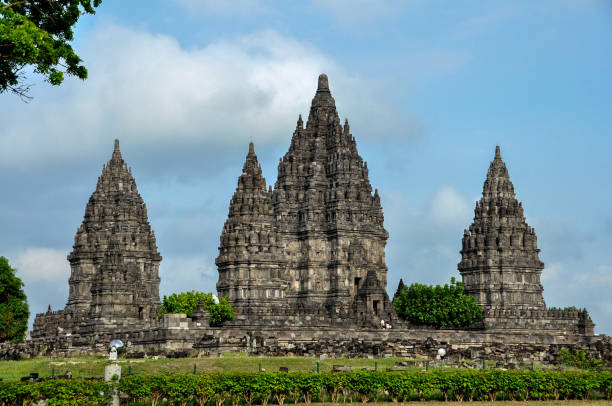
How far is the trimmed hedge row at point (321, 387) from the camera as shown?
3778cm

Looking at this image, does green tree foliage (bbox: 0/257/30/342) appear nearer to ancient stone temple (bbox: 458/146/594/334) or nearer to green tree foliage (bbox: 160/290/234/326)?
green tree foliage (bbox: 160/290/234/326)

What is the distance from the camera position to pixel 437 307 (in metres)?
95.0

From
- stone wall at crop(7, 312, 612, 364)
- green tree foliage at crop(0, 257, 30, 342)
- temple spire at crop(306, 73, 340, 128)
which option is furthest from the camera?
temple spire at crop(306, 73, 340, 128)

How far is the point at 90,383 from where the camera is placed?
3828 centimetres

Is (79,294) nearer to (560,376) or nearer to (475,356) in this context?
(475,356)

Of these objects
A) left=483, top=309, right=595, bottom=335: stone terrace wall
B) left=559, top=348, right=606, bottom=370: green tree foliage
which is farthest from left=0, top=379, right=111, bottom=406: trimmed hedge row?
left=483, top=309, right=595, bottom=335: stone terrace wall

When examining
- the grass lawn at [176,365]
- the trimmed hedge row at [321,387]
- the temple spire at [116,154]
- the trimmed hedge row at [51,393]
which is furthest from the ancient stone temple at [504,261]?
the trimmed hedge row at [51,393]

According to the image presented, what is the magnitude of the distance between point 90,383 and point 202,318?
31381mm

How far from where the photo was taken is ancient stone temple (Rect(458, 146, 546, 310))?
331 feet

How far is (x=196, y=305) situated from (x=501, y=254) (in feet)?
109

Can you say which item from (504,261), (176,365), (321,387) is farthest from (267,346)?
(504,261)

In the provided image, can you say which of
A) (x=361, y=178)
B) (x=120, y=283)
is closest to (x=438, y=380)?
(x=120, y=283)

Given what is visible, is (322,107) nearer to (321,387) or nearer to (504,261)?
(504,261)

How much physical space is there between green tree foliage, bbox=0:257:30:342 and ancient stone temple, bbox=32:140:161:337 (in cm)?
207
